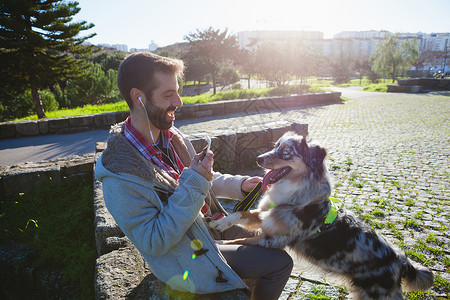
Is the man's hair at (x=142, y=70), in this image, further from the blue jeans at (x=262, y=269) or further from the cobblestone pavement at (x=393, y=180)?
the cobblestone pavement at (x=393, y=180)

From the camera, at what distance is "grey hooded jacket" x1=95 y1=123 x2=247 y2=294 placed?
1.67 metres

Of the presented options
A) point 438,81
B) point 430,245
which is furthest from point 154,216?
point 438,81

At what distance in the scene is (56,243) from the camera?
356 cm

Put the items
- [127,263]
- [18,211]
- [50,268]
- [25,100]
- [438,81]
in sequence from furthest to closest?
[438,81], [25,100], [18,211], [50,268], [127,263]

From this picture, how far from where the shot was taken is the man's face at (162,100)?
198 centimetres

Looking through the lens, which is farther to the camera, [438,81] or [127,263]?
[438,81]

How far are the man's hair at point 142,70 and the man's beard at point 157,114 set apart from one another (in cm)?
10

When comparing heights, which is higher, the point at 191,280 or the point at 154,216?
the point at 154,216

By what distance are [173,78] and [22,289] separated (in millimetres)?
3430

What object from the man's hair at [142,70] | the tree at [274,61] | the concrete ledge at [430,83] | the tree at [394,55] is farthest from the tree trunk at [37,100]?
the tree at [394,55]

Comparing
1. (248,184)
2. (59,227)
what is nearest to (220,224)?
(248,184)

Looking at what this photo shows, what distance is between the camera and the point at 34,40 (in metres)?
12.3

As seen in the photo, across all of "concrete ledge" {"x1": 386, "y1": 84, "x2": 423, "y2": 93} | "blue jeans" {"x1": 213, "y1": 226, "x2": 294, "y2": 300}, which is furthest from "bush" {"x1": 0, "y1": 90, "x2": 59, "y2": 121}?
"concrete ledge" {"x1": 386, "y1": 84, "x2": 423, "y2": 93}

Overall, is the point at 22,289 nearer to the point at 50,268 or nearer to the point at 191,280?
the point at 50,268
